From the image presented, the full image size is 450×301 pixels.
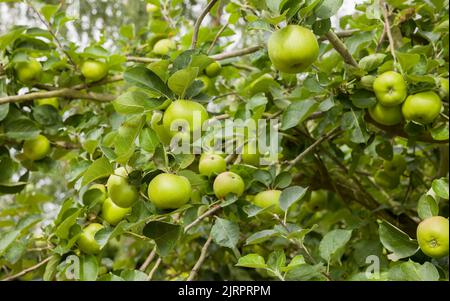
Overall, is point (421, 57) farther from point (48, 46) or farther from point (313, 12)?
point (48, 46)

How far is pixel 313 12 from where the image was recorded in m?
1.00

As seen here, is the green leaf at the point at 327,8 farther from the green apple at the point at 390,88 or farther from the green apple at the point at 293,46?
the green apple at the point at 390,88

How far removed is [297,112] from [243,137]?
20 cm

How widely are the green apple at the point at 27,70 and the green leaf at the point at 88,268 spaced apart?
21.5 inches

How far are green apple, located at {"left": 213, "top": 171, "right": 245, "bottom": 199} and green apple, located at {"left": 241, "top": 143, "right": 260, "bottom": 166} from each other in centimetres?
17

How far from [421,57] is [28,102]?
1068 mm

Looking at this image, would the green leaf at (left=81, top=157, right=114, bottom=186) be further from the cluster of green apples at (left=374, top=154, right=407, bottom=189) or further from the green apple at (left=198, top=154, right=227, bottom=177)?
the cluster of green apples at (left=374, top=154, right=407, bottom=189)

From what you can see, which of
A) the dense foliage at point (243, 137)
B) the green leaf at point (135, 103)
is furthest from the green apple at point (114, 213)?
the green leaf at point (135, 103)

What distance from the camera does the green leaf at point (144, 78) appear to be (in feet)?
3.33

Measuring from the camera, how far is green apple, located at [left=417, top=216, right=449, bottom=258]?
35.8 inches

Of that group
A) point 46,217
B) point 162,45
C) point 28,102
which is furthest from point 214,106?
Result: point 46,217

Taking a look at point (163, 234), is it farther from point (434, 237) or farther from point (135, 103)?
point (434, 237)

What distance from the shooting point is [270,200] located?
3.92ft

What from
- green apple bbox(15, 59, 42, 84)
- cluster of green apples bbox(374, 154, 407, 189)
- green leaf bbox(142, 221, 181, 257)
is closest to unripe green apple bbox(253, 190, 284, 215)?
green leaf bbox(142, 221, 181, 257)
